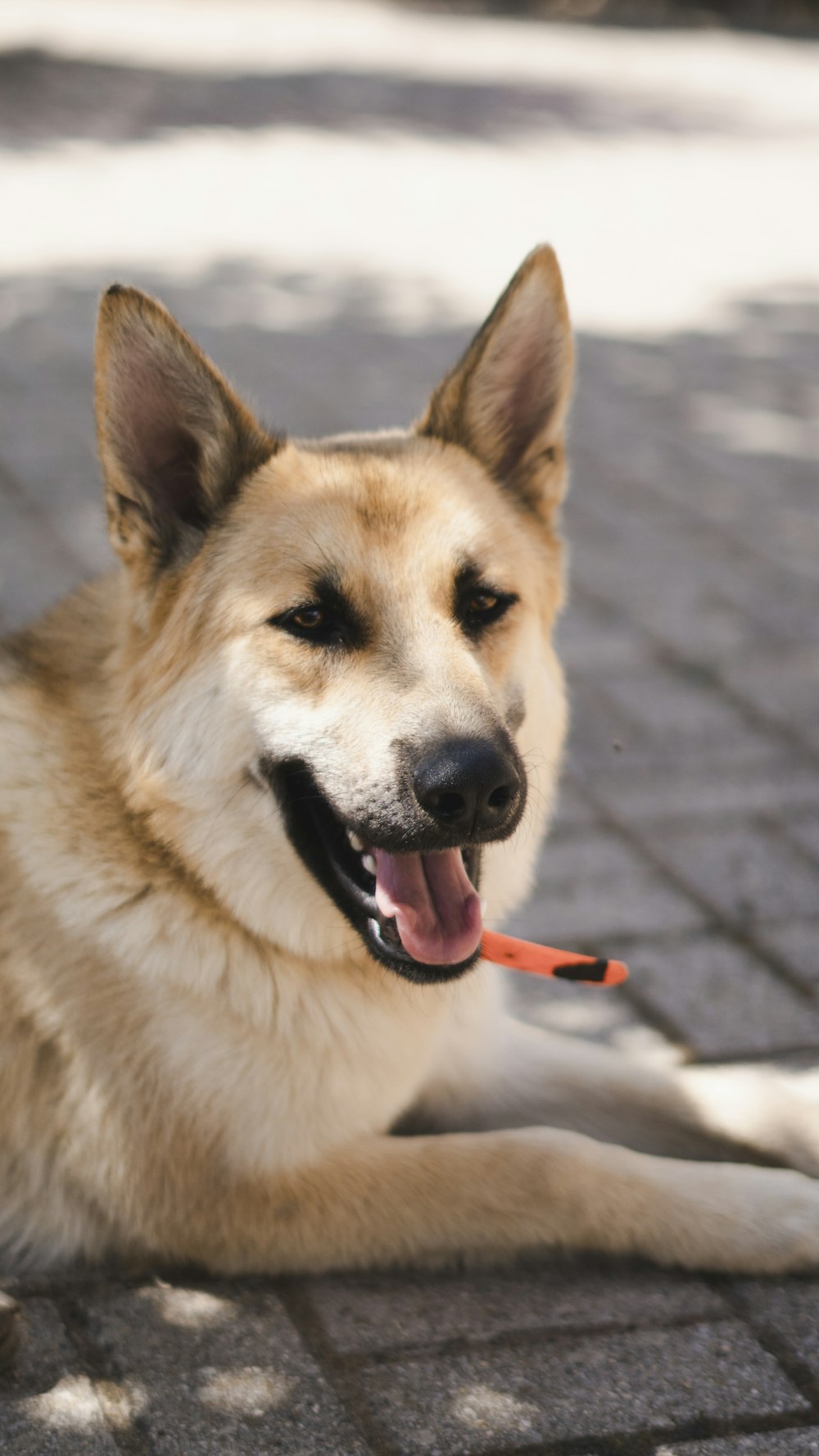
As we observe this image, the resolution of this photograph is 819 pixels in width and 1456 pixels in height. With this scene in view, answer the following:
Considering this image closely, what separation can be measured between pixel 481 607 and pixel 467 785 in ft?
1.89

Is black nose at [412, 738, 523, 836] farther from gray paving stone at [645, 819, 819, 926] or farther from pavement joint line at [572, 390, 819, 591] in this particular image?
pavement joint line at [572, 390, 819, 591]

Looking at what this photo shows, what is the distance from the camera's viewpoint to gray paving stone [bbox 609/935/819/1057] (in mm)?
3518

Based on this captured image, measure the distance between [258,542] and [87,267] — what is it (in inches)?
292

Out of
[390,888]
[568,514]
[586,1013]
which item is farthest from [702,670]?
[390,888]

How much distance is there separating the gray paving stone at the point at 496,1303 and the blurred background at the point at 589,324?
2.44ft

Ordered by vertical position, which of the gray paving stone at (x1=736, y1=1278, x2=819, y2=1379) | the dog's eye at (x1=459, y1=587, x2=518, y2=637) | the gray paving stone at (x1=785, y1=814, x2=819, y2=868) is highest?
the dog's eye at (x1=459, y1=587, x2=518, y2=637)

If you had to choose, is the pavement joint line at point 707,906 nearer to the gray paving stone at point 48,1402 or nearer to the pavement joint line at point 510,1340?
the pavement joint line at point 510,1340

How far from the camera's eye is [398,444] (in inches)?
126

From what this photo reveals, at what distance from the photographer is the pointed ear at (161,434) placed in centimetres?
277

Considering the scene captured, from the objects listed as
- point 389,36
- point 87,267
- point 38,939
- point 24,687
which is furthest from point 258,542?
point 389,36

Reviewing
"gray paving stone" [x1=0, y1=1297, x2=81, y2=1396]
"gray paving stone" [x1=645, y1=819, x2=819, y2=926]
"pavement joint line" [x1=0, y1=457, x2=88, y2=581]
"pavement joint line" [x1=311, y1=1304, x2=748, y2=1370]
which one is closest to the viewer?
"gray paving stone" [x1=0, y1=1297, x2=81, y2=1396]

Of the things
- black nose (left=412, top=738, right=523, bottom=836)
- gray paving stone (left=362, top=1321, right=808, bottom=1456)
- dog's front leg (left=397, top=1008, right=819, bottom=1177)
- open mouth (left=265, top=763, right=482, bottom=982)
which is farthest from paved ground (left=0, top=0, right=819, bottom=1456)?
black nose (left=412, top=738, right=523, bottom=836)

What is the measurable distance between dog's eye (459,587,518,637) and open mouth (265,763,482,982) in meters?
0.45

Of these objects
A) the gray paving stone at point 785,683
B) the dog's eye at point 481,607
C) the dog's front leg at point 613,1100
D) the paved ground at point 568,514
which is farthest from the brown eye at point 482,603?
the gray paving stone at point 785,683
